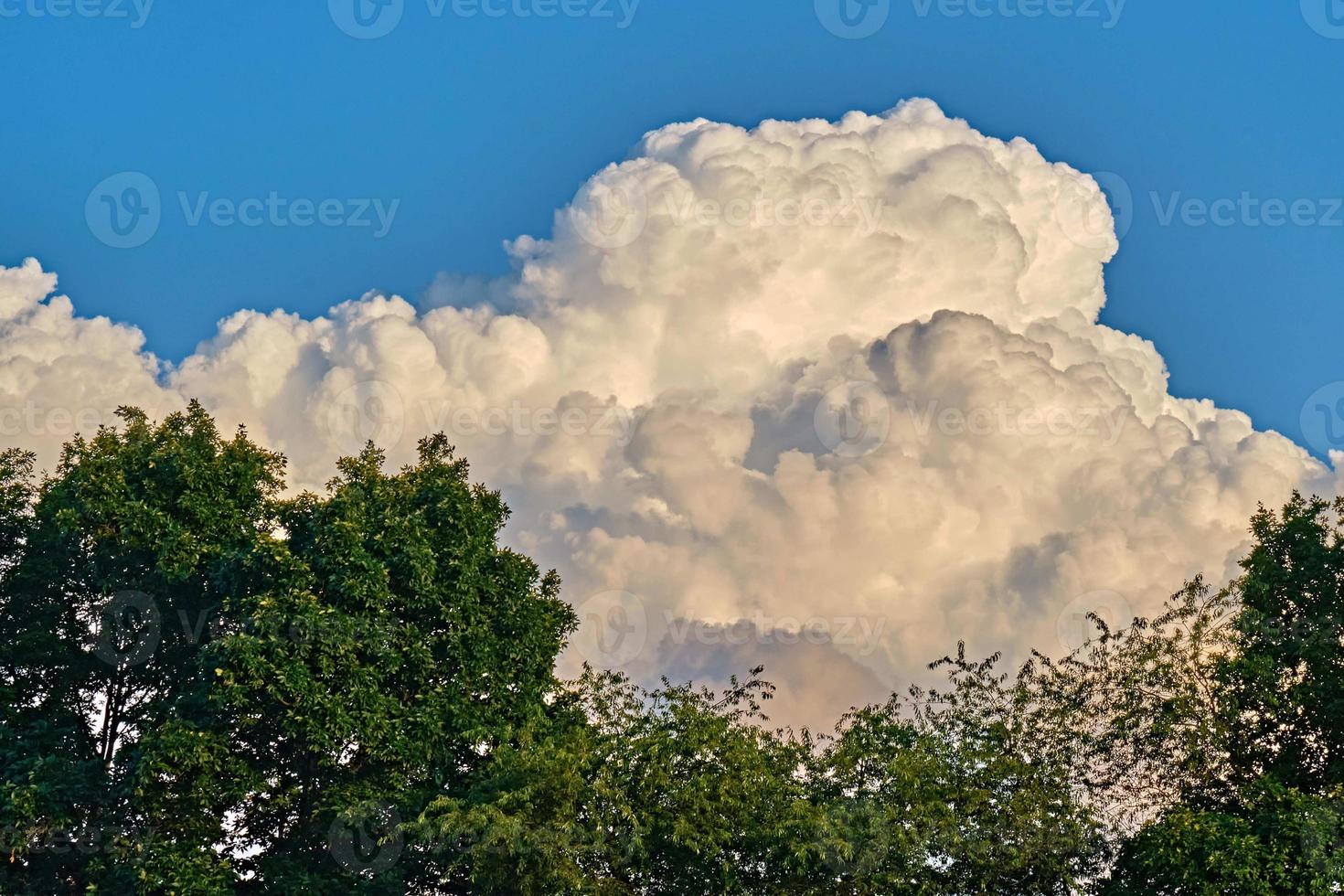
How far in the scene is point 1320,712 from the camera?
1437 inches

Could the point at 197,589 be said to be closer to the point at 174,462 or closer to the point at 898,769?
the point at 174,462

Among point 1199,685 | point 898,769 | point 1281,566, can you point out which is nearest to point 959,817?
point 898,769

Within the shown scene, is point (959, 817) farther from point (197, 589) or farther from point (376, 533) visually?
point (197, 589)

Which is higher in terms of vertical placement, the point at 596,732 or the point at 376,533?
the point at 376,533

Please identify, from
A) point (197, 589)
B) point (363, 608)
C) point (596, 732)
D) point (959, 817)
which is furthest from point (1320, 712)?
point (197, 589)

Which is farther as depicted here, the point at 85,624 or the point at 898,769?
the point at 85,624

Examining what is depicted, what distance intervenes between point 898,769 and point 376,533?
44.3ft

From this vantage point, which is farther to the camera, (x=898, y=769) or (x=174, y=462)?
(x=174, y=462)

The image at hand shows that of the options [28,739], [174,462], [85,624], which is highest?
[174,462]

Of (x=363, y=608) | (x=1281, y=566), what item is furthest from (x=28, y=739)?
(x=1281, y=566)

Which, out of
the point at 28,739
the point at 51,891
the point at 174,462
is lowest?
the point at 51,891

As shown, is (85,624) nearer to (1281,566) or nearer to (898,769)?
(898,769)

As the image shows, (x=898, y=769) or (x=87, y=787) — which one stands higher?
(x=898, y=769)

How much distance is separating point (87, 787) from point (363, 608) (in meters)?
7.55
